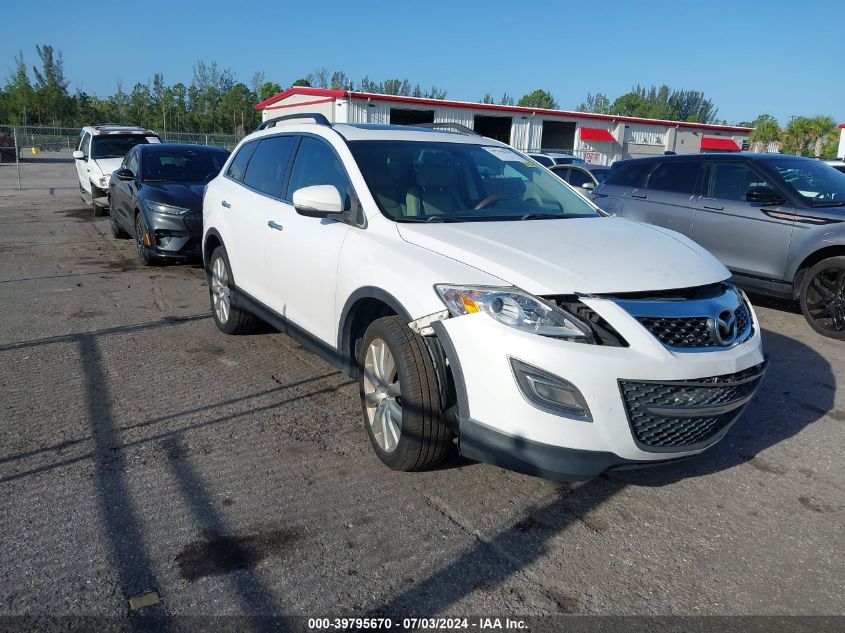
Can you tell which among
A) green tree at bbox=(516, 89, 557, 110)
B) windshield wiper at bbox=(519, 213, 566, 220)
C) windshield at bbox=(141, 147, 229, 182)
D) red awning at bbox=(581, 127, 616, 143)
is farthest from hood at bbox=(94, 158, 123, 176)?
green tree at bbox=(516, 89, 557, 110)

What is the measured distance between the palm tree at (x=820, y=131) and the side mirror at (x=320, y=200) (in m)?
36.9

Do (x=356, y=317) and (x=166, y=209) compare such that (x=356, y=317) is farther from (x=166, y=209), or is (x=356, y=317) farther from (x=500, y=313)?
(x=166, y=209)

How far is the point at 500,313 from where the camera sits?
3164 mm

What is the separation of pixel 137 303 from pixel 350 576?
5.52 meters

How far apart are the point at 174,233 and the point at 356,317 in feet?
18.5

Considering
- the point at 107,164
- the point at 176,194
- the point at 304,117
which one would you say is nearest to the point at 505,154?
the point at 304,117

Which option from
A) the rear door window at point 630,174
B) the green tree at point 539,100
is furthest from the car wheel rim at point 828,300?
the green tree at point 539,100

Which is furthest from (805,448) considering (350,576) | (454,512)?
(350,576)

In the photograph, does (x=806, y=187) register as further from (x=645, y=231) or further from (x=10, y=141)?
(x=10, y=141)

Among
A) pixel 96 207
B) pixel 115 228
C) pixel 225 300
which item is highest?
pixel 225 300

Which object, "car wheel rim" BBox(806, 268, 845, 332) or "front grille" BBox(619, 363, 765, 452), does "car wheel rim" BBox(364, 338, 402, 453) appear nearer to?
"front grille" BBox(619, 363, 765, 452)

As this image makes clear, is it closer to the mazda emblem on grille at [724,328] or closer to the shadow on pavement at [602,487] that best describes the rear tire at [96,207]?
the shadow on pavement at [602,487]

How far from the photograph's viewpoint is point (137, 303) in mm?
7527

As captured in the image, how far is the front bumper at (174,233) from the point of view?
29.1 ft
